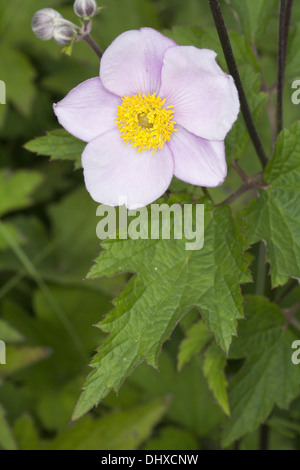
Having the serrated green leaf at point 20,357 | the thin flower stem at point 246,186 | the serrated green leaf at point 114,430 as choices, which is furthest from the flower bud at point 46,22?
the serrated green leaf at point 114,430

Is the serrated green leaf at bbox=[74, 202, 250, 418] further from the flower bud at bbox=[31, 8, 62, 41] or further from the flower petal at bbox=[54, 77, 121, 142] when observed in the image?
the flower bud at bbox=[31, 8, 62, 41]

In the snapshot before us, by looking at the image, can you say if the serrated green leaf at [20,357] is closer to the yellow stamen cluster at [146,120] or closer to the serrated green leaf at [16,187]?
the serrated green leaf at [16,187]

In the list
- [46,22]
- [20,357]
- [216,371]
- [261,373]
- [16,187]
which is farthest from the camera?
[16,187]

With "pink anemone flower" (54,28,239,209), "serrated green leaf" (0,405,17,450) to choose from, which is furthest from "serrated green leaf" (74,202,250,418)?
"serrated green leaf" (0,405,17,450)

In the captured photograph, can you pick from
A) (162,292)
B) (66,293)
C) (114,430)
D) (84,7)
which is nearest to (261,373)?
(162,292)

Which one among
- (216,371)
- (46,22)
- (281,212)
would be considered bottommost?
(216,371)

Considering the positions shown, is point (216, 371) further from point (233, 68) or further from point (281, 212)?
point (233, 68)

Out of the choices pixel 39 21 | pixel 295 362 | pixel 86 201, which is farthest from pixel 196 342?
pixel 86 201
